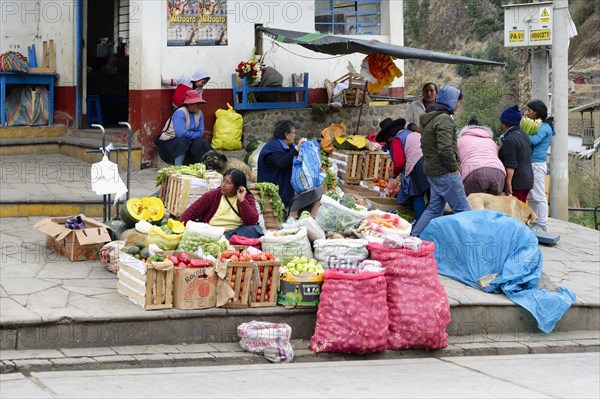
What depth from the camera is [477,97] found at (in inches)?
1521

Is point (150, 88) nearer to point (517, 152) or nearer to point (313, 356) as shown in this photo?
point (517, 152)

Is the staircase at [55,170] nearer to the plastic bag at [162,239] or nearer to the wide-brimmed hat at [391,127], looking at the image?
the plastic bag at [162,239]

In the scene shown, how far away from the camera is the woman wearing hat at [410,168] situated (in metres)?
11.7

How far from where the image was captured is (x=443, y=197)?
1072 cm

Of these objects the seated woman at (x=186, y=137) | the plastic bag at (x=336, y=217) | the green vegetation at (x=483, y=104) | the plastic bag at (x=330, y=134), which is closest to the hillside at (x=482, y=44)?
the green vegetation at (x=483, y=104)

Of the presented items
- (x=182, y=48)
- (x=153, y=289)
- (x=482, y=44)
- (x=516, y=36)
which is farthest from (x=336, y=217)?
(x=482, y=44)

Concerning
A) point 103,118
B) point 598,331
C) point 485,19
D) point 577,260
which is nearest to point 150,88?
point 103,118

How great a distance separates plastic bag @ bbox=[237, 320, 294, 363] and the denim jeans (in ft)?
11.4

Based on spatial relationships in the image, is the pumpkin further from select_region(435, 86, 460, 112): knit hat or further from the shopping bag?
select_region(435, 86, 460, 112): knit hat

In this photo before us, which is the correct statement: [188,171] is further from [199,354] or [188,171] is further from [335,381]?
[335,381]

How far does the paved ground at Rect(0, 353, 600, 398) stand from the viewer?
262 inches

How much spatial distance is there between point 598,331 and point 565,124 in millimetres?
5446

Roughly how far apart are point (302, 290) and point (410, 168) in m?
3.96

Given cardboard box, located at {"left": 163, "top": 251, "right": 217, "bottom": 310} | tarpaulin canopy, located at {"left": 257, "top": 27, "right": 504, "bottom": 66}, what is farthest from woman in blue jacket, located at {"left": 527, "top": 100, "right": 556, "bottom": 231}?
cardboard box, located at {"left": 163, "top": 251, "right": 217, "bottom": 310}
